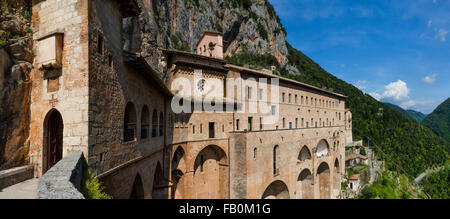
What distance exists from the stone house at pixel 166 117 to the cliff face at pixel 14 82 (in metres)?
0.31

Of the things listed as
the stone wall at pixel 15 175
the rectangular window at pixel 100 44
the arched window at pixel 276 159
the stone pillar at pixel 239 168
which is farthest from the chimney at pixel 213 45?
the stone wall at pixel 15 175

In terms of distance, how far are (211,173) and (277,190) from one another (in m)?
8.53

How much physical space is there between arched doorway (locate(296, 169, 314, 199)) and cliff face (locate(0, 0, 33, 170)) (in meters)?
27.5

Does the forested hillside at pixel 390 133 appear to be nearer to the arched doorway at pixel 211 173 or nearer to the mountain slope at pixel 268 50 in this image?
the mountain slope at pixel 268 50

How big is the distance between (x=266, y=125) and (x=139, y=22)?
15.9 metres

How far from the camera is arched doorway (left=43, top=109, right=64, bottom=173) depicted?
24.7ft

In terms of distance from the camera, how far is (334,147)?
116ft

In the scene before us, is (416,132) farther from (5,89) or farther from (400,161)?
(5,89)

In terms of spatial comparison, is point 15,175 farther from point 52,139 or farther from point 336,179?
point 336,179

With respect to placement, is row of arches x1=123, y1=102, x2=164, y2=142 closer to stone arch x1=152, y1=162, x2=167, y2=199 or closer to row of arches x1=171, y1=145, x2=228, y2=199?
stone arch x1=152, y1=162, x2=167, y2=199

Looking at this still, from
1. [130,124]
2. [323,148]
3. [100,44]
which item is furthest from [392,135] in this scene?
[100,44]

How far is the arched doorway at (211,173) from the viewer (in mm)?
19516
